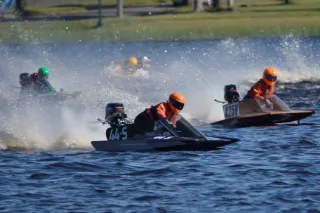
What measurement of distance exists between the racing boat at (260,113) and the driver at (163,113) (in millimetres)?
3981

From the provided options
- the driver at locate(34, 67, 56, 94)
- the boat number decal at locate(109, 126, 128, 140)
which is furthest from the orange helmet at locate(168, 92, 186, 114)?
the driver at locate(34, 67, 56, 94)

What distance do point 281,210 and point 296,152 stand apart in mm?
4639

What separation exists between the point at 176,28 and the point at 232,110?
30.8m

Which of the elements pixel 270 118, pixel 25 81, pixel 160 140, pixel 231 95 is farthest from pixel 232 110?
pixel 25 81

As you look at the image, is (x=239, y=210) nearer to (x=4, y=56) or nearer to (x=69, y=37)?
(x=4, y=56)

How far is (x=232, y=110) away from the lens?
870 inches

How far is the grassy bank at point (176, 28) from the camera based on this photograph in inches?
2064

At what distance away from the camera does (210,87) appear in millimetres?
29266

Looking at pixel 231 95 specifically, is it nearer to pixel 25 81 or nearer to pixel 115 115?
pixel 115 115

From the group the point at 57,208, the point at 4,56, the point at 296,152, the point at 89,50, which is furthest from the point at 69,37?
the point at 57,208

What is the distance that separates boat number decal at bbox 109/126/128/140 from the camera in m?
17.7

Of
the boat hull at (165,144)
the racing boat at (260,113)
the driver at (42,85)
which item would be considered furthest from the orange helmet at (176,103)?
the driver at (42,85)

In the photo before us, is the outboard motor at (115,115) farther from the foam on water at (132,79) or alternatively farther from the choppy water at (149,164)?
the foam on water at (132,79)

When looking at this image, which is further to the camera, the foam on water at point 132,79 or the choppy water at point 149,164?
the foam on water at point 132,79
